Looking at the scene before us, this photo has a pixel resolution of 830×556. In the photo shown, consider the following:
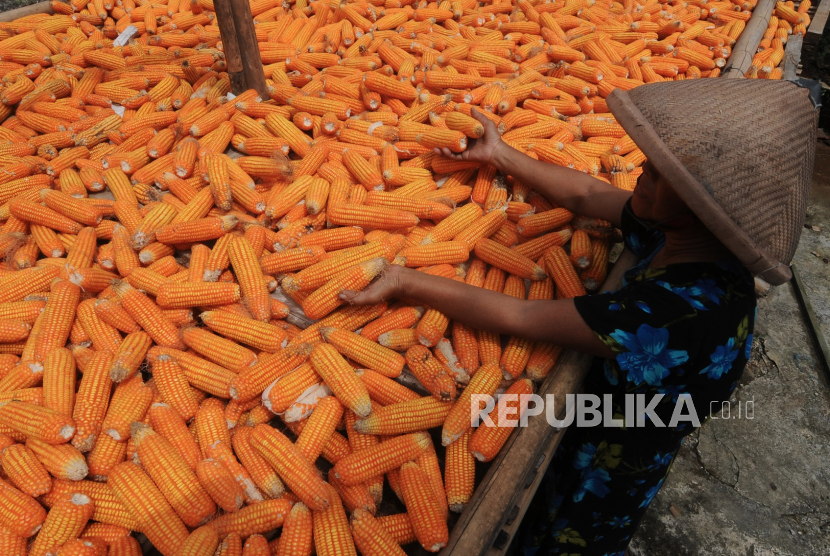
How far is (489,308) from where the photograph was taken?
216cm

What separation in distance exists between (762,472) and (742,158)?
3.30 m

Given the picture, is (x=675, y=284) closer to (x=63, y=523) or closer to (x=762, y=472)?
(x=63, y=523)

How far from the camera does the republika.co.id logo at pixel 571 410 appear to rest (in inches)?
78.5

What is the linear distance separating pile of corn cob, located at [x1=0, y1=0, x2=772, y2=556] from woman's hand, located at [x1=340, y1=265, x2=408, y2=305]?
0.06 metres

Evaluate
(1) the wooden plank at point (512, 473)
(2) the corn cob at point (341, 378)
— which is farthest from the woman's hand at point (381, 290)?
(1) the wooden plank at point (512, 473)

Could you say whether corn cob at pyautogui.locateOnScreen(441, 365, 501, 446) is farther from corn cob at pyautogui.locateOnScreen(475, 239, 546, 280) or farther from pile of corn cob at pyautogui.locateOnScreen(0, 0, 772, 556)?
corn cob at pyautogui.locateOnScreen(475, 239, 546, 280)

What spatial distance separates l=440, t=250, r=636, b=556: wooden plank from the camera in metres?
1.69

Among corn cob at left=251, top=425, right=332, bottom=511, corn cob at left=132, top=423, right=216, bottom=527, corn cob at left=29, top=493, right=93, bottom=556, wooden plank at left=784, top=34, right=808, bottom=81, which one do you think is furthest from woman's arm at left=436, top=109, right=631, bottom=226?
wooden plank at left=784, top=34, right=808, bottom=81

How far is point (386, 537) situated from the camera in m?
1.83

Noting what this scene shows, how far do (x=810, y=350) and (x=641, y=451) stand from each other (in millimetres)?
3491

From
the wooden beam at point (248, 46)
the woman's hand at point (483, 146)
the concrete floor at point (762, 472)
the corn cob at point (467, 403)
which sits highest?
the wooden beam at point (248, 46)

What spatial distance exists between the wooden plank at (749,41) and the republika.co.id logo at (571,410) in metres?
4.20

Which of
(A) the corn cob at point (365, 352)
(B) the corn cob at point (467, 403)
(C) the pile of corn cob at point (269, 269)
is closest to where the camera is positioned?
(C) the pile of corn cob at point (269, 269)

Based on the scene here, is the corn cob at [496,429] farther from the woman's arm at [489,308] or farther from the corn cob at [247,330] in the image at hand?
the corn cob at [247,330]
